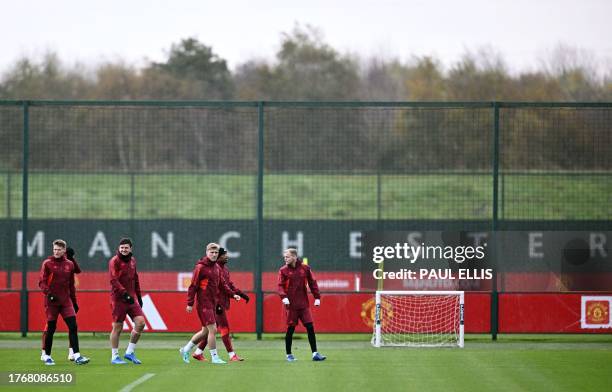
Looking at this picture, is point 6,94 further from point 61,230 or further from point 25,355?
point 25,355

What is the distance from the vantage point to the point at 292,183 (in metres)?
40.4

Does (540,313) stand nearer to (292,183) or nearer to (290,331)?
(290,331)

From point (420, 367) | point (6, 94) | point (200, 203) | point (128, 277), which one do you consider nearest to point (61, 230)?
point (200, 203)

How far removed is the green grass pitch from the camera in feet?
52.1

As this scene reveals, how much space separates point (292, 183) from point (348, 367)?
74.0 feet

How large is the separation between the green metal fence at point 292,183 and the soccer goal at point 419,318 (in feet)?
31.5

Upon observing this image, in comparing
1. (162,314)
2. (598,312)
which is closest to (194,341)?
(162,314)

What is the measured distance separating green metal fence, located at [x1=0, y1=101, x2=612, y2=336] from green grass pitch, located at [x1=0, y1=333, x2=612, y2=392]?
37.4ft

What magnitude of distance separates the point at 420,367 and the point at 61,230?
696 inches

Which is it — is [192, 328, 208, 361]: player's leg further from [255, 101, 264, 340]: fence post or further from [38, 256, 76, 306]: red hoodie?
[255, 101, 264, 340]: fence post

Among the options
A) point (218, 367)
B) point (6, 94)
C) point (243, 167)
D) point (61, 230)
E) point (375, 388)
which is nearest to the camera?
point (375, 388)

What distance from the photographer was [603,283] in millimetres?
24594

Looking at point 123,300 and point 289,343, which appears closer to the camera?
point 123,300

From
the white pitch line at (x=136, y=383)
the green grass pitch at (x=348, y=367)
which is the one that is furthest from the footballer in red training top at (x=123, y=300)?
the white pitch line at (x=136, y=383)
